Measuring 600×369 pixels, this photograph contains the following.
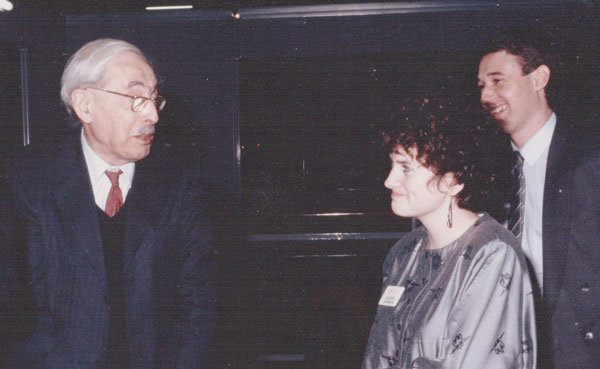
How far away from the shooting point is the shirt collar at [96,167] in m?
1.67

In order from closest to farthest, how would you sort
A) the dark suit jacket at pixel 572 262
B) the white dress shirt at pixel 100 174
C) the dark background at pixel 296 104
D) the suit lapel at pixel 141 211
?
the suit lapel at pixel 141 211 → the white dress shirt at pixel 100 174 → the dark suit jacket at pixel 572 262 → the dark background at pixel 296 104

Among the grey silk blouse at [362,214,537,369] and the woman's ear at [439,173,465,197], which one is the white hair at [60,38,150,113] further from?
the grey silk blouse at [362,214,537,369]

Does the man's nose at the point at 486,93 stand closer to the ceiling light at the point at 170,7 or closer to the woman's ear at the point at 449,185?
the woman's ear at the point at 449,185

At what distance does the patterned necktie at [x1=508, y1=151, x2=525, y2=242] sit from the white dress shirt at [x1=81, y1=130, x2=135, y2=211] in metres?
1.72

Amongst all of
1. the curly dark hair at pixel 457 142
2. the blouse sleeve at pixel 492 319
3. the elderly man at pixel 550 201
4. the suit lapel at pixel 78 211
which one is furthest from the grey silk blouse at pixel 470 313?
the suit lapel at pixel 78 211

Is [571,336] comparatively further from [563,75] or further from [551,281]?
[563,75]

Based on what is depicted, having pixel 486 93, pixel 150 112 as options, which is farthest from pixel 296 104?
pixel 150 112

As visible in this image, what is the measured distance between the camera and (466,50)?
152 inches

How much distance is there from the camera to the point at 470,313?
4.14 feet

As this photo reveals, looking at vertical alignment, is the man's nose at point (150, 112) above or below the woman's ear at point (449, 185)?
above

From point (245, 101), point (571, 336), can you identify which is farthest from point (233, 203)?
point (571, 336)

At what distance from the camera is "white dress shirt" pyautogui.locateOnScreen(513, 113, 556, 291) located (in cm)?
201

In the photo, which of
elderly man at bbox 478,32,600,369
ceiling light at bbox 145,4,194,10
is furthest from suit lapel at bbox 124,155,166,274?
ceiling light at bbox 145,4,194,10

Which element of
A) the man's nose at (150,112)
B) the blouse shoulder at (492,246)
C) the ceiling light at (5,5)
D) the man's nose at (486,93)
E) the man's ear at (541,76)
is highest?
the ceiling light at (5,5)
